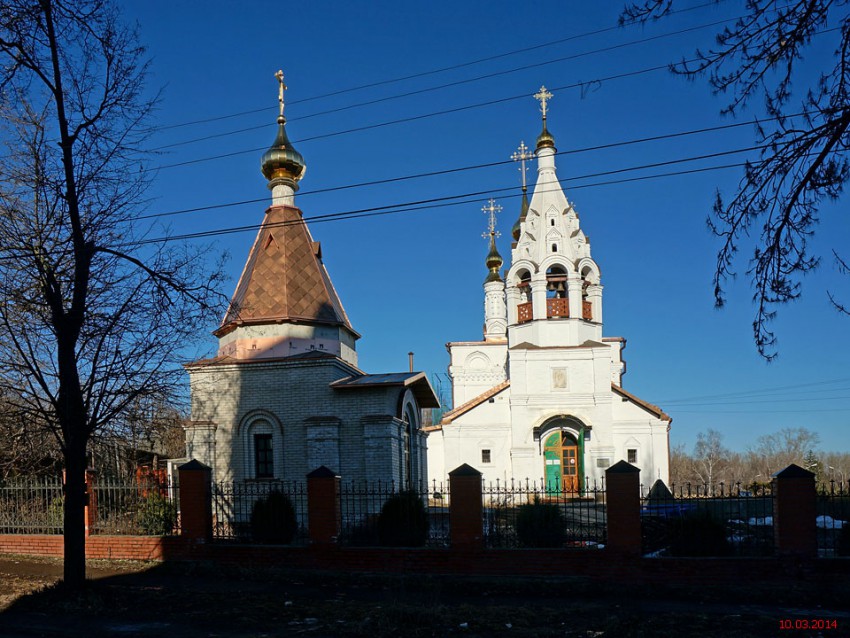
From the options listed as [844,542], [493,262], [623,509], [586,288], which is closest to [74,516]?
[623,509]

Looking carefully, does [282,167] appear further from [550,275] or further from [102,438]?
[550,275]

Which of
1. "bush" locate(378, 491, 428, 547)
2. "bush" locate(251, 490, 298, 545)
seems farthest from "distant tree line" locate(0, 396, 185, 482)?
"bush" locate(378, 491, 428, 547)

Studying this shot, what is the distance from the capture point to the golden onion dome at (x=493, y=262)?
143 ft

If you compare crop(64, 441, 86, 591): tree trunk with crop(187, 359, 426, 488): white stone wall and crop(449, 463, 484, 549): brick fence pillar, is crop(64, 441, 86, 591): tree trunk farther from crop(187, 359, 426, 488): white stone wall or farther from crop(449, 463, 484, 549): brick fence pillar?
crop(187, 359, 426, 488): white stone wall

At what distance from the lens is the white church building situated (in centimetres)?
2672

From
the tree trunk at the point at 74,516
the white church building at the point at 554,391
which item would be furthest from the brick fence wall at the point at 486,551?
the white church building at the point at 554,391

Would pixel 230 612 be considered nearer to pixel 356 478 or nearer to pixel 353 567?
pixel 353 567

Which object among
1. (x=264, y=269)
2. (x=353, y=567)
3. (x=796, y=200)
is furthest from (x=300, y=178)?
(x=796, y=200)

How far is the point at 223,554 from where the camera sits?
37.2ft

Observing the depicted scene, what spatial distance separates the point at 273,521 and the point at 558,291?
18.5 m

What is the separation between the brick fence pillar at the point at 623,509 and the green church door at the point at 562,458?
1682 centimetres

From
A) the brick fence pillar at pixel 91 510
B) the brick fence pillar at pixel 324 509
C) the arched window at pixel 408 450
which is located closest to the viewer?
the brick fence pillar at pixel 324 509

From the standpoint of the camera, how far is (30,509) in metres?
13.1

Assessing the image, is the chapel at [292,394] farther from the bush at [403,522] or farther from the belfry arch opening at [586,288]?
the belfry arch opening at [586,288]
